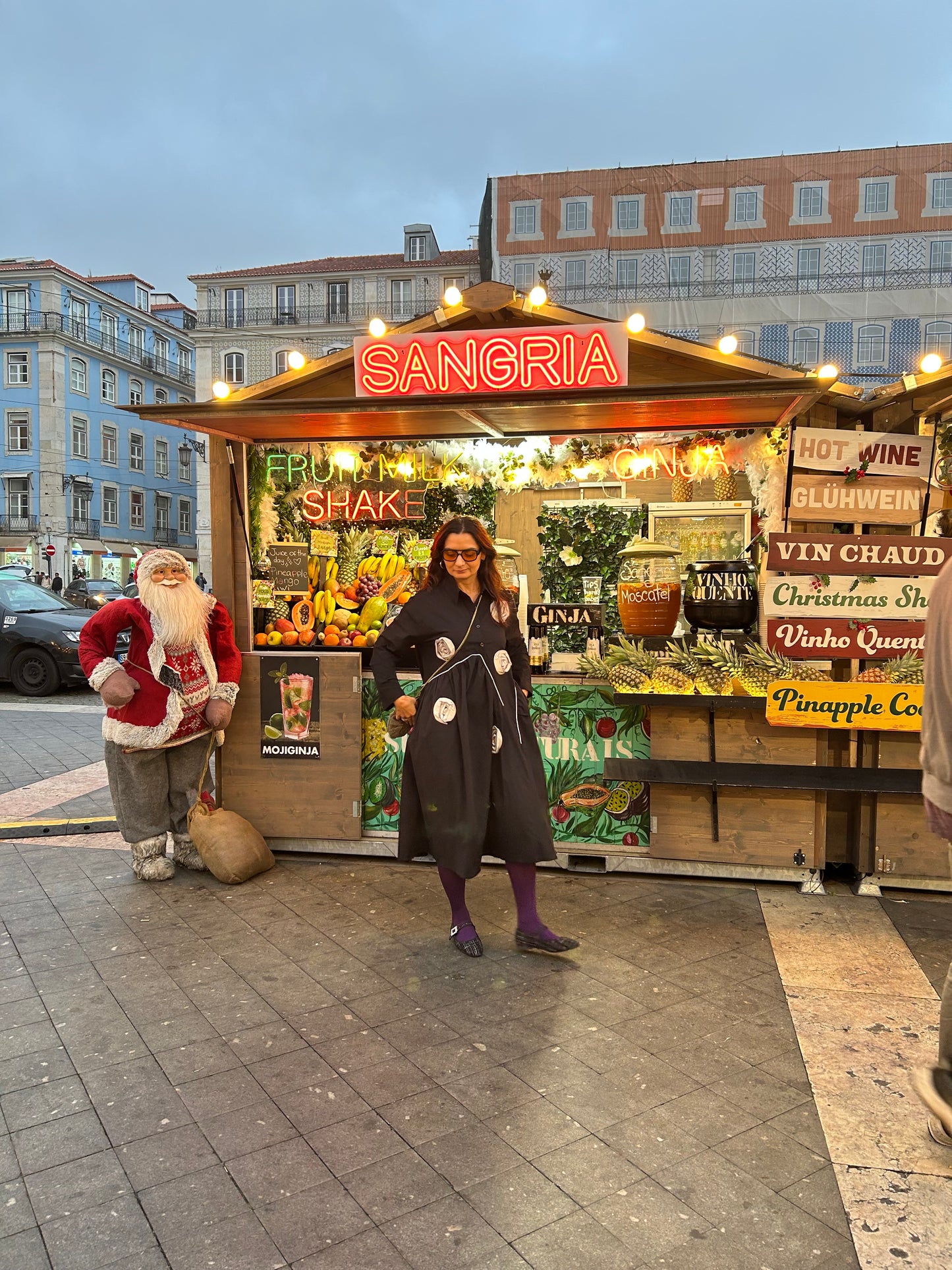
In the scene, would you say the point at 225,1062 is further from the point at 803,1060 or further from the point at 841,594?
the point at 841,594

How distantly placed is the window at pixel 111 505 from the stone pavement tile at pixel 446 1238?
1854 inches

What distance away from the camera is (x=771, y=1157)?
2.51 m

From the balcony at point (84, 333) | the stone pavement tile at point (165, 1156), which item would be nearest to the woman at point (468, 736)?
the stone pavement tile at point (165, 1156)

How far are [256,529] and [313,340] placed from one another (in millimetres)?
39829

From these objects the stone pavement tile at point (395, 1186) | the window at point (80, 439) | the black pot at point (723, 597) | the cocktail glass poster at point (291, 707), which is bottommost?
the stone pavement tile at point (395, 1186)

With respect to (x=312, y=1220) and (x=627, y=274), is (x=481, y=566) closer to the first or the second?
(x=312, y=1220)

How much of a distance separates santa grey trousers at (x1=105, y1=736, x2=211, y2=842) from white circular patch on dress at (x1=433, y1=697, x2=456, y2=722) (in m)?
1.81

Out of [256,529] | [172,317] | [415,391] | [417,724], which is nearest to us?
[417,724]

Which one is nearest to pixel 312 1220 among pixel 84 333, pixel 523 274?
pixel 523 274

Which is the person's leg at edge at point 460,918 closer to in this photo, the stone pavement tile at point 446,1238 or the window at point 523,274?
the stone pavement tile at point 446,1238

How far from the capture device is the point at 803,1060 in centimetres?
303

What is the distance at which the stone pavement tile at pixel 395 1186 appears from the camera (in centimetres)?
229

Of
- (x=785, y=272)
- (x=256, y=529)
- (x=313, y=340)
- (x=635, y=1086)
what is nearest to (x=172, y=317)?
(x=313, y=340)

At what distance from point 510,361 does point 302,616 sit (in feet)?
7.51
